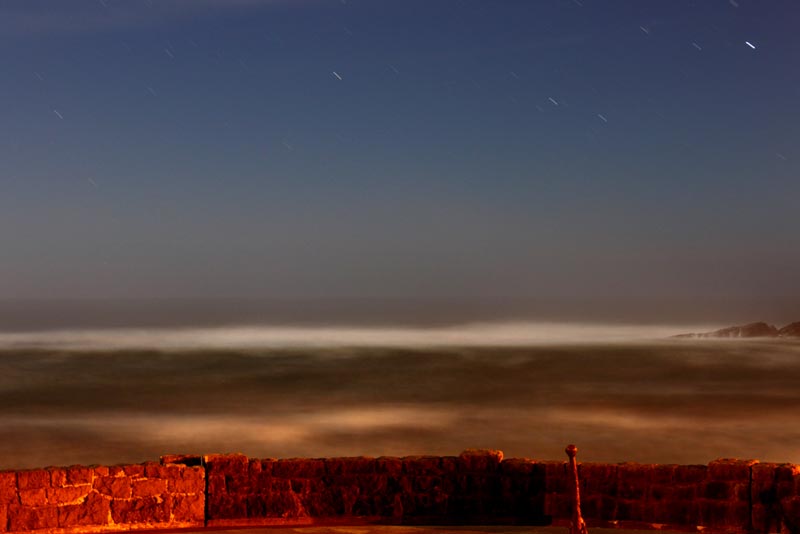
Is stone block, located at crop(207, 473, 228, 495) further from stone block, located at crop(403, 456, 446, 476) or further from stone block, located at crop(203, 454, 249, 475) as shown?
stone block, located at crop(403, 456, 446, 476)

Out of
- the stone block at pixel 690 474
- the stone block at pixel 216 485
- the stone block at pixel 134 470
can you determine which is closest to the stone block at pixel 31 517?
the stone block at pixel 134 470

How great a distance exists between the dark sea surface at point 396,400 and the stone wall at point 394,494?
30.3 m

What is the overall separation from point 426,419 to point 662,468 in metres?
40.6

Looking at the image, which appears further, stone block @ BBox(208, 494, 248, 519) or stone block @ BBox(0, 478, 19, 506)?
stone block @ BBox(208, 494, 248, 519)

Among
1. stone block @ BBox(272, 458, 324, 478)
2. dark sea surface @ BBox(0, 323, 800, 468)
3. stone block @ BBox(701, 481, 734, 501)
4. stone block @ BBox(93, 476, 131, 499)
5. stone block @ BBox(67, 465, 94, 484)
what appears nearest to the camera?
stone block @ BBox(701, 481, 734, 501)

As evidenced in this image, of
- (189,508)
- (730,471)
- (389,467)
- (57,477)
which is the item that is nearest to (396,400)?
(389,467)

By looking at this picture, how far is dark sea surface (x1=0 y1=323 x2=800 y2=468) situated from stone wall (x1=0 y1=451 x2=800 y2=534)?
30260 millimetres

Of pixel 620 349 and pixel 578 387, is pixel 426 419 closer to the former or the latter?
pixel 578 387

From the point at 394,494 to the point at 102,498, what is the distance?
3.16 meters

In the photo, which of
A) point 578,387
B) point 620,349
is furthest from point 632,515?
point 620,349

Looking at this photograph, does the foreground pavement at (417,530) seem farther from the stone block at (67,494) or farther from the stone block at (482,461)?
the stone block at (67,494)

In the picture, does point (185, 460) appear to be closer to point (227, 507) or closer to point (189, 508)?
point (189, 508)

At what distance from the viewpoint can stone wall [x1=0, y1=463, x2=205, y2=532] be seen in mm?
10625

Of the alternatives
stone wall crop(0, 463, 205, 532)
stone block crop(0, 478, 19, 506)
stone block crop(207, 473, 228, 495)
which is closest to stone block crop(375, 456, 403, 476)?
stone block crop(207, 473, 228, 495)
